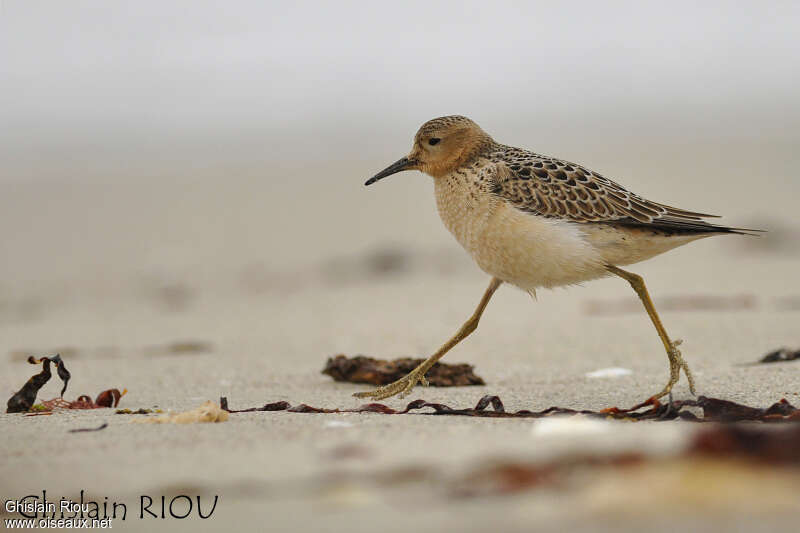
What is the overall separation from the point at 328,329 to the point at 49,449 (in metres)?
4.20

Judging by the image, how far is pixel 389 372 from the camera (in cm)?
510

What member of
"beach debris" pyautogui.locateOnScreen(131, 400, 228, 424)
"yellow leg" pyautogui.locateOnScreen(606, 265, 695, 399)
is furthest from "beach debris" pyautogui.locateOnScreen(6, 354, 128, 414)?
"yellow leg" pyautogui.locateOnScreen(606, 265, 695, 399)

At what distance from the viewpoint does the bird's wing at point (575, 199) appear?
4.65m

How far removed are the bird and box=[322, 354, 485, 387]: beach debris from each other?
0.76ft

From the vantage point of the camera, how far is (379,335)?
23.1ft


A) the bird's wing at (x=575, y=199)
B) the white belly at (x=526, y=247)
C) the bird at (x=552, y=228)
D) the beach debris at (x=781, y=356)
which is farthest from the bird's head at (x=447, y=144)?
the beach debris at (x=781, y=356)

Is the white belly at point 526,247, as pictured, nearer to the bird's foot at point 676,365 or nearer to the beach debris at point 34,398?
the bird's foot at point 676,365

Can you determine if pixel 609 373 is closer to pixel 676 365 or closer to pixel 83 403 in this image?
pixel 676 365

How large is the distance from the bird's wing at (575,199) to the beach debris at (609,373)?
3.24 ft

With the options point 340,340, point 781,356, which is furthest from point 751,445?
point 340,340

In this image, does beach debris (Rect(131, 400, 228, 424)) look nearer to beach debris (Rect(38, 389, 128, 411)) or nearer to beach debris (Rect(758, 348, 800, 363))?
beach debris (Rect(38, 389, 128, 411))

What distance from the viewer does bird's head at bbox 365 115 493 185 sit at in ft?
16.6

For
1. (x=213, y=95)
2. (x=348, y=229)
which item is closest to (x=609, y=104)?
(x=213, y=95)

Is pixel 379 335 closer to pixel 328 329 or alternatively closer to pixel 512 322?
pixel 328 329
